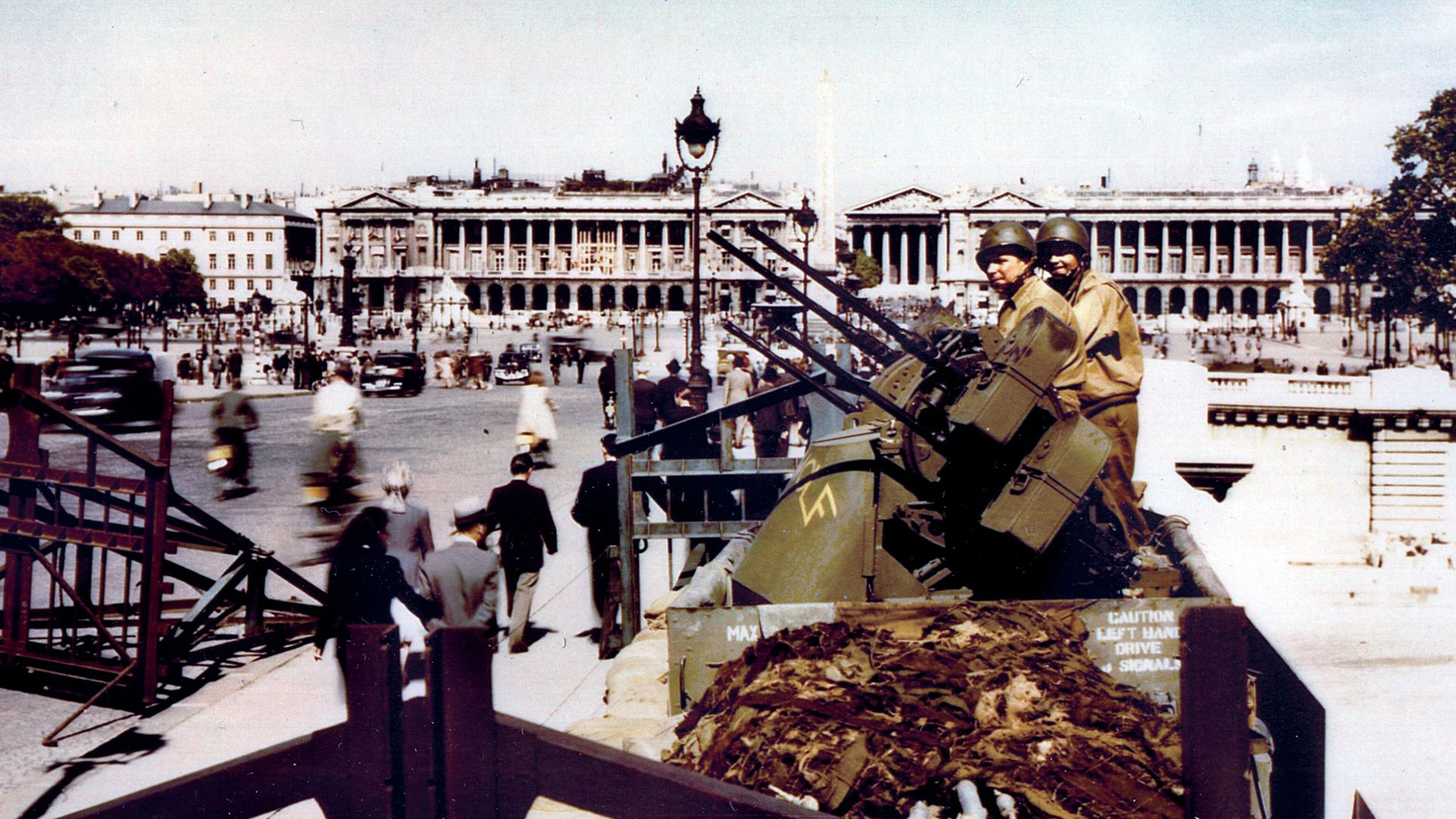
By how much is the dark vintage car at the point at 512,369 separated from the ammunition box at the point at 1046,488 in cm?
4440

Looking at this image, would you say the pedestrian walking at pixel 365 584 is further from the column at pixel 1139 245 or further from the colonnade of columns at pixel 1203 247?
the column at pixel 1139 245

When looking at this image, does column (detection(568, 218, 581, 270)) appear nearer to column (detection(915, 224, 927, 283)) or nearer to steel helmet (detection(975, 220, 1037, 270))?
column (detection(915, 224, 927, 283))

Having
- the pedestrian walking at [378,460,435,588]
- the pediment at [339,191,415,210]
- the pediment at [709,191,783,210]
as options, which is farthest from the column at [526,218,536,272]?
the pedestrian walking at [378,460,435,588]

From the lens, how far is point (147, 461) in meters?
7.44

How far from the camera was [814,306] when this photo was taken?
6.71 meters

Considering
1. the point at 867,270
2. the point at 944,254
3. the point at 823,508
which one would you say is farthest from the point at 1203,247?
the point at 823,508

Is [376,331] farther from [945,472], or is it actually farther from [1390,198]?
[945,472]

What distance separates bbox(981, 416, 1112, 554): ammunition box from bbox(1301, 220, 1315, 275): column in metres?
82.6

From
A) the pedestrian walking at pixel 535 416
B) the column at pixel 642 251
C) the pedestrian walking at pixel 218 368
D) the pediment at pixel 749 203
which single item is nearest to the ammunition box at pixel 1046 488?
the pedestrian walking at pixel 535 416

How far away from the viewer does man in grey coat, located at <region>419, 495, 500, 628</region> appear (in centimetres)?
690

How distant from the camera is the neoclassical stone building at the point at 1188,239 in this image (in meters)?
84.6

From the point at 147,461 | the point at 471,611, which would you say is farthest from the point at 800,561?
the point at 147,461

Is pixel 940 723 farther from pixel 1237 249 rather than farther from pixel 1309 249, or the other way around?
pixel 1237 249

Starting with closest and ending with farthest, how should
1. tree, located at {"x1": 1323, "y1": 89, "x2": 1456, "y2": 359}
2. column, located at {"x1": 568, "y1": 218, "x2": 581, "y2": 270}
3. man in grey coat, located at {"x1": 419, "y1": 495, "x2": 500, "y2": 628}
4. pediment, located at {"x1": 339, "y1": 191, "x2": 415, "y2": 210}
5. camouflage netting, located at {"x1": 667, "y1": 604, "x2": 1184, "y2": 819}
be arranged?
camouflage netting, located at {"x1": 667, "y1": 604, "x2": 1184, "y2": 819}, man in grey coat, located at {"x1": 419, "y1": 495, "x2": 500, "y2": 628}, tree, located at {"x1": 1323, "y1": 89, "x2": 1456, "y2": 359}, pediment, located at {"x1": 339, "y1": 191, "x2": 415, "y2": 210}, column, located at {"x1": 568, "y1": 218, "x2": 581, "y2": 270}
